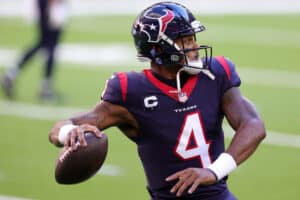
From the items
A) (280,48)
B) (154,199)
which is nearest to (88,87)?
(280,48)

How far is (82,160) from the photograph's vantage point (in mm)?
4875

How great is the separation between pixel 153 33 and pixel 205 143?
2.09 feet

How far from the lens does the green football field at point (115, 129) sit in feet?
25.8

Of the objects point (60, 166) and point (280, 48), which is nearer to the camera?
point (60, 166)

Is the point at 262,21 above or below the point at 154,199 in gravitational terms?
below

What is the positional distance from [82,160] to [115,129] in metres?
4.79

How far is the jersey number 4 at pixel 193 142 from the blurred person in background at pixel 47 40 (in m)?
5.88

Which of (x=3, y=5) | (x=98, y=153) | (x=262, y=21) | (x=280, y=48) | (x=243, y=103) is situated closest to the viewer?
(x=98, y=153)

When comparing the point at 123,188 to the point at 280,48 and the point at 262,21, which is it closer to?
the point at 280,48

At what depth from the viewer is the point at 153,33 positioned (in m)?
5.21

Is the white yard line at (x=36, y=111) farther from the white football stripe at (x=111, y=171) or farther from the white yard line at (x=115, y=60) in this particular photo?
the white yard line at (x=115, y=60)

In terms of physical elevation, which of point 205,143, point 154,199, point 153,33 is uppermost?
point 153,33

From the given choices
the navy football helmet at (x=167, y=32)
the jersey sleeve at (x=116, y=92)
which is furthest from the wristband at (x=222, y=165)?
the jersey sleeve at (x=116, y=92)

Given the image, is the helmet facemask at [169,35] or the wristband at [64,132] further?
A: the helmet facemask at [169,35]
